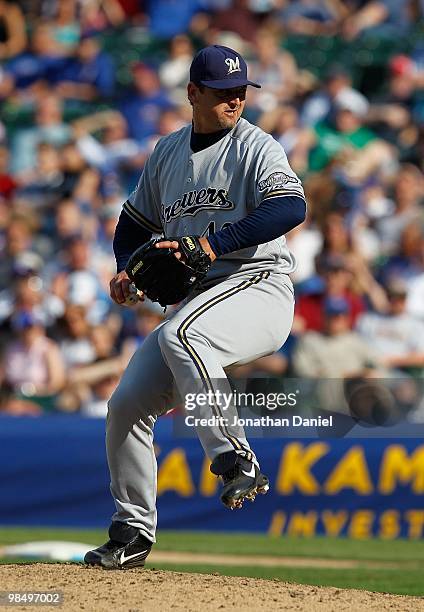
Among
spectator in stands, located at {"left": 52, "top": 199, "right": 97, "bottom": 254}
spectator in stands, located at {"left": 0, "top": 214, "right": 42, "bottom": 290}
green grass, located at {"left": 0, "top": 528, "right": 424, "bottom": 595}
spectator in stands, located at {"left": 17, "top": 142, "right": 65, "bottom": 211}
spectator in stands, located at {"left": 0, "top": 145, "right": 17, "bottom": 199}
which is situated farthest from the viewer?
spectator in stands, located at {"left": 0, "top": 145, "right": 17, "bottom": 199}

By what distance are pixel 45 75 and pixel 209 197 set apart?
10924mm

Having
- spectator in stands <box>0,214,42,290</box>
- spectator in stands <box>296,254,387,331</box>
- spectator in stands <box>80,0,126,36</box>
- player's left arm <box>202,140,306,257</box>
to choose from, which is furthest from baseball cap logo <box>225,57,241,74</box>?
spectator in stands <box>80,0,126,36</box>

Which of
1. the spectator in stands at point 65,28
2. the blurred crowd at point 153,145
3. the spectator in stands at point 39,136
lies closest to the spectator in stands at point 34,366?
the blurred crowd at point 153,145

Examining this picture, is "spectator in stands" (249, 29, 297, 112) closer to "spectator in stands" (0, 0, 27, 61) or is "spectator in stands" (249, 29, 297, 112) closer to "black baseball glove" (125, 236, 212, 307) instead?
"spectator in stands" (0, 0, 27, 61)

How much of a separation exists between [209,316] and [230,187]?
1.96 feet

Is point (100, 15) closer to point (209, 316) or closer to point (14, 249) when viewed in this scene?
point (14, 249)

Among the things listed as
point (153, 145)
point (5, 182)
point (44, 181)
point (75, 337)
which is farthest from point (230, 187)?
point (5, 182)

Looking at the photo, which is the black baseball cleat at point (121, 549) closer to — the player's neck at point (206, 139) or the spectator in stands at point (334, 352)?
the player's neck at point (206, 139)

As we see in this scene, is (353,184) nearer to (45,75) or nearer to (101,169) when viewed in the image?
(101,169)

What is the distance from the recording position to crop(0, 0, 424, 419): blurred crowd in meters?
10.7

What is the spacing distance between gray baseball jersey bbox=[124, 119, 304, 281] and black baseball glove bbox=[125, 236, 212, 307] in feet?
0.83

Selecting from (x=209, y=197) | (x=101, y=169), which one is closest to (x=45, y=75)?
(x=101, y=169)

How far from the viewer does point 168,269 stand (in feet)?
16.4

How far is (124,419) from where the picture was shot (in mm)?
5363
